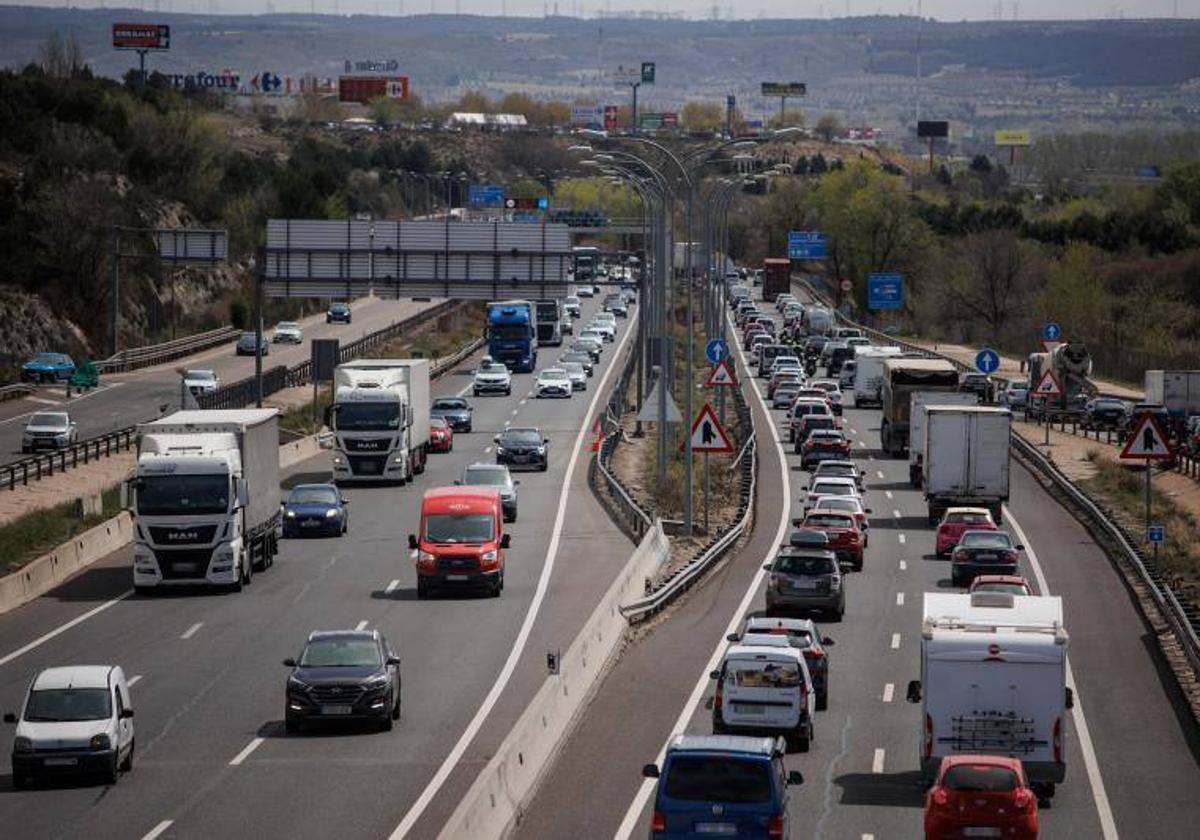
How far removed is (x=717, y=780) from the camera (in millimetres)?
21156

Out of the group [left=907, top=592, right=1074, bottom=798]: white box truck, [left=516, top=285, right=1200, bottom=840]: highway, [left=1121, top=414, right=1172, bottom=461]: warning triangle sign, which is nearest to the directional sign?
[left=516, top=285, right=1200, bottom=840]: highway

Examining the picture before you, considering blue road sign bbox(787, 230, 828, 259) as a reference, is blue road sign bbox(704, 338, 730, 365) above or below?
above

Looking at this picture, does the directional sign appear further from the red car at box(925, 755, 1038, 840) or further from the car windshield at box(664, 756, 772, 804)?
the car windshield at box(664, 756, 772, 804)

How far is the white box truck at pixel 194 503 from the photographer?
4347 centimetres

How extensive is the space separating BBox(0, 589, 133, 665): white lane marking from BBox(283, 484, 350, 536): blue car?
29.2ft

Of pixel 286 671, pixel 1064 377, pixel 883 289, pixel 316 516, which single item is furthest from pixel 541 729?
pixel 883 289

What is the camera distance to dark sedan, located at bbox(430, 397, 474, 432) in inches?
3211

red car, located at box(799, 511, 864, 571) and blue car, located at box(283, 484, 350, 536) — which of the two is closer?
red car, located at box(799, 511, 864, 571)

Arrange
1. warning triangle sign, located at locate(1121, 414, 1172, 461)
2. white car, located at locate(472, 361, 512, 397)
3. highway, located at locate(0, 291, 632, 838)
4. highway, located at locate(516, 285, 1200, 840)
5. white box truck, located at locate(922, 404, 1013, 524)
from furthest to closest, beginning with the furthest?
white car, located at locate(472, 361, 512, 397) < white box truck, located at locate(922, 404, 1013, 524) < warning triangle sign, located at locate(1121, 414, 1172, 461) < highway, located at locate(0, 291, 632, 838) < highway, located at locate(516, 285, 1200, 840)

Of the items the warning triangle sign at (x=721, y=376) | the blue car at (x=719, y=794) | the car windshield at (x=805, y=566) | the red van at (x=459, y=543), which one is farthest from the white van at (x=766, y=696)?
the warning triangle sign at (x=721, y=376)

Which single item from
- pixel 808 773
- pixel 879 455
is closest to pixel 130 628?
pixel 808 773

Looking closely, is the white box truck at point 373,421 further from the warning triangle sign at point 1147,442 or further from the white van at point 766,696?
the white van at point 766,696

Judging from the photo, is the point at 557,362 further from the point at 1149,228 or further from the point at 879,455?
the point at 1149,228

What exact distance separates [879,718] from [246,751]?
8.65 m
